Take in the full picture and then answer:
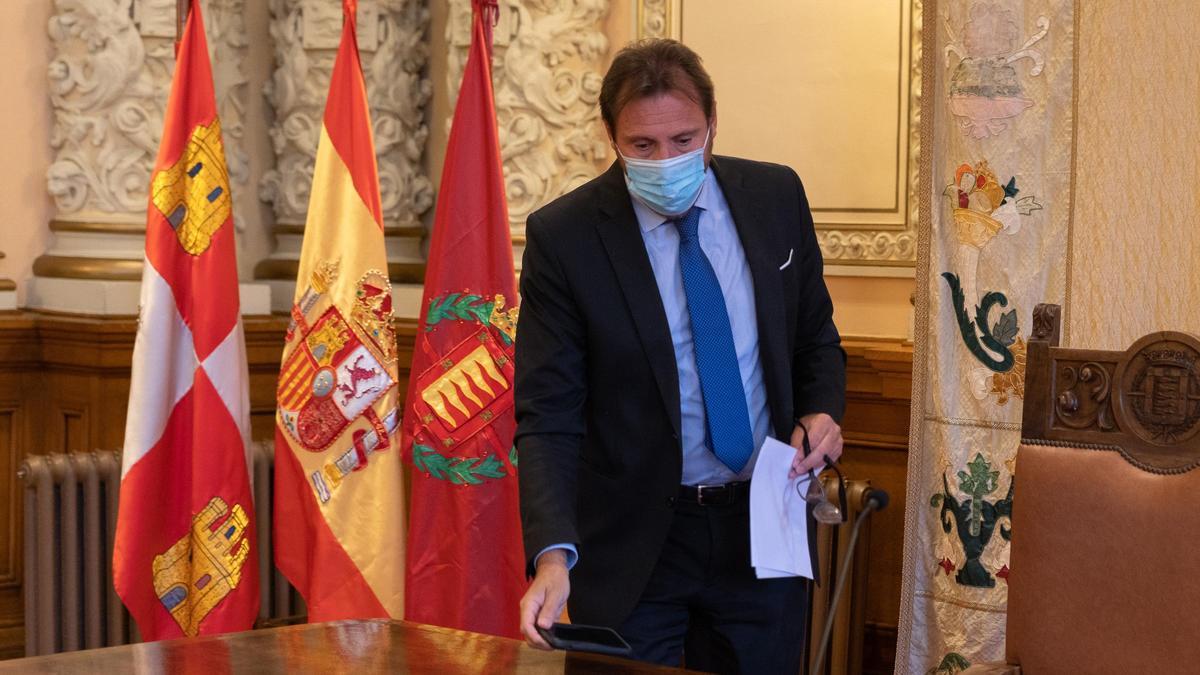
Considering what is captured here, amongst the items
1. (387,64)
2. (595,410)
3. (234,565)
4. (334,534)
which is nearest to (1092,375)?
(595,410)

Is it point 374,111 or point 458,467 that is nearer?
point 458,467

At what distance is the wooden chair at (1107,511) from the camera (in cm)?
205

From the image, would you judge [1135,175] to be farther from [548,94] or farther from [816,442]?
[548,94]

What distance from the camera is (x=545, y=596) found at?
201cm

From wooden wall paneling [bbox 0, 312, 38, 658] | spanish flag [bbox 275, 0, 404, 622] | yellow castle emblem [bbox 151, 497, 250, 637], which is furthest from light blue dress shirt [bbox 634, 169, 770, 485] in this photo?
wooden wall paneling [bbox 0, 312, 38, 658]

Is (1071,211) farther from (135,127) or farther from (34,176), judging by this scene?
(34,176)

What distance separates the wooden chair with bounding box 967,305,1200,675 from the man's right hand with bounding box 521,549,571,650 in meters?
0.62

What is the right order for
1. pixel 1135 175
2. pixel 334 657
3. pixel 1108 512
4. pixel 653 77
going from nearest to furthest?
pixel 334 657, pixel 1108 512, pixel 653 77, pixel 1135 175

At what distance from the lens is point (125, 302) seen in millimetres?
4305

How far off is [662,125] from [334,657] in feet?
3.05

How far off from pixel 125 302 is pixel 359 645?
2.54 meters

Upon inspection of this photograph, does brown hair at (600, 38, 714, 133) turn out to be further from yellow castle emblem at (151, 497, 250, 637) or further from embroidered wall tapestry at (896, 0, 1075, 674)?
yellow castle emblem at (151, 497, 250, 637)

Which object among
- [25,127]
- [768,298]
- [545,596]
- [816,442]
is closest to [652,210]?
[768,298]

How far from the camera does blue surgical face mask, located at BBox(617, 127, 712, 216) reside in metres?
2.29
